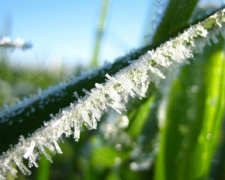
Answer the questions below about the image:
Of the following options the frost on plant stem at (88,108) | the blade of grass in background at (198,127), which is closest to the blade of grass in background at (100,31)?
the blade of grass in background at (198,127)

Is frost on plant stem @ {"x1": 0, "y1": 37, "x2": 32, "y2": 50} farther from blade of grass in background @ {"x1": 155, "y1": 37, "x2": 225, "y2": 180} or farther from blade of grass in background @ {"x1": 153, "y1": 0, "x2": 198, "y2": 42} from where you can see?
blade of grass in background @ {"x1": 155, "y1": 37, "x2": 225, "y2": 180}

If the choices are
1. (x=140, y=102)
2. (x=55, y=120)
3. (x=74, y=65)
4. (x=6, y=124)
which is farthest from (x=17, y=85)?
(x=55, y=120)

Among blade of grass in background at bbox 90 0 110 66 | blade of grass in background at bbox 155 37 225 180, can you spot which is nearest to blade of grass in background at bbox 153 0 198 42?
blade of grass in background at bbox 155 37 225 180

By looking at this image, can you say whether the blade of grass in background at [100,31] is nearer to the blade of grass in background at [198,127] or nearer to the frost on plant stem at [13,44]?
the blade of grass in background at [198,127]

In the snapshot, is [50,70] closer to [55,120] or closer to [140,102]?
[140,102]

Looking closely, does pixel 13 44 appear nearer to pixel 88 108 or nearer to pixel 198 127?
pixel 88 108

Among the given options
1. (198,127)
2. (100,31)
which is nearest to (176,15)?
(198,127)

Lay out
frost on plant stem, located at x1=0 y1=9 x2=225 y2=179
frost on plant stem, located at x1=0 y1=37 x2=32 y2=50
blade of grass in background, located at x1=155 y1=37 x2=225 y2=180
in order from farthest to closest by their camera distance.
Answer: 1. blade of grass in background, located at x1=155 y1=37 x2=225 y2=180
2. frost on plant stem, located at x1=0 y1=37 x2=32 y2=50
3. frost on plant stem, located at x1=0 y1=9 x2=225 y2=179
